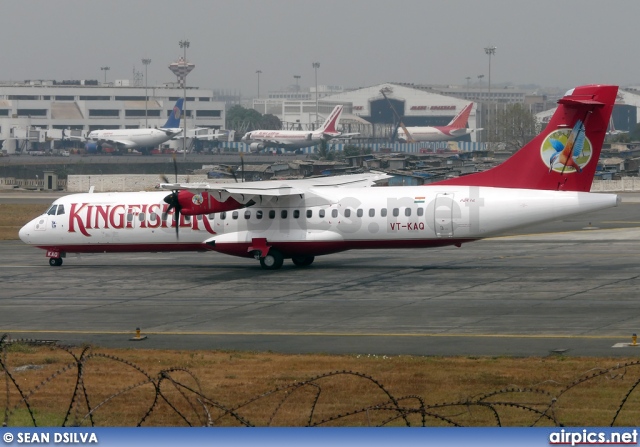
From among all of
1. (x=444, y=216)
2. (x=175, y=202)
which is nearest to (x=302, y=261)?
(x=175, y=202)

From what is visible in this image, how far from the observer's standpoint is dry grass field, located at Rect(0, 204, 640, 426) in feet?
56.6

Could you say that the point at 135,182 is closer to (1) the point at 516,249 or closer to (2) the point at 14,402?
(1) the point at 516,249

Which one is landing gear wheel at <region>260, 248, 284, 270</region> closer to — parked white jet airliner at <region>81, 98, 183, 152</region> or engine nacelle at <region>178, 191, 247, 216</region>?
engine nacelle at <region>178, 191, 247, 216</region>

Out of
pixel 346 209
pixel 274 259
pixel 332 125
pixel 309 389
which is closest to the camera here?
pixel 309 389

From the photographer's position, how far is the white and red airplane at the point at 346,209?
37.4m

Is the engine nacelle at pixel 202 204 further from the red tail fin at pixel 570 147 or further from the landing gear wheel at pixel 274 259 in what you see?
the red tail fin at pixel 570 147

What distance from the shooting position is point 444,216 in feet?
126

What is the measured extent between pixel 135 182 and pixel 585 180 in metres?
69.3

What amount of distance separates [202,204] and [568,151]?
15104mm

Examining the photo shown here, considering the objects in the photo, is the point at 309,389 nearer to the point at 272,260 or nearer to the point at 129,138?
the point at 272,260

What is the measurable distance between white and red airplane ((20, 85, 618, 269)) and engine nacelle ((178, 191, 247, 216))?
0.14 feet

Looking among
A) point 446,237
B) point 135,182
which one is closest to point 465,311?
point 446,237

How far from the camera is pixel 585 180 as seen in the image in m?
37.4
